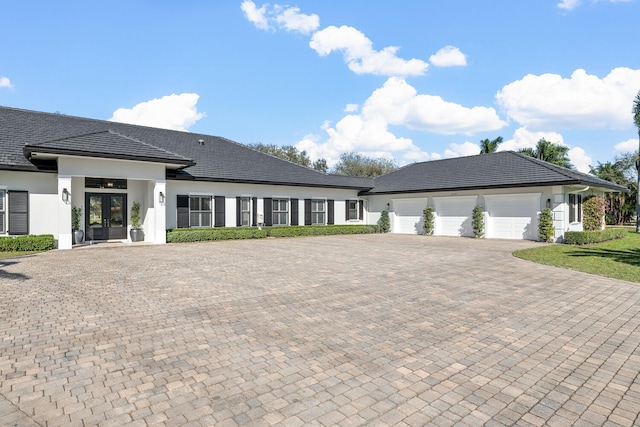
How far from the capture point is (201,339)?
4742 millimetres

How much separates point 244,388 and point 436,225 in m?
21.6

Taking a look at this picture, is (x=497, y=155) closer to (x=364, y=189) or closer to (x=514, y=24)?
(x=364, y=189)

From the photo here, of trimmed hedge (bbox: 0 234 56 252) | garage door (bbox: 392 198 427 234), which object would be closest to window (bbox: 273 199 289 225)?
garage door (bbox: 392 198 427 234)

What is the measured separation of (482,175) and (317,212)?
34.6 feet

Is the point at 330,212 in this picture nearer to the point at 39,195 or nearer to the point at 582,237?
the point at 582,237

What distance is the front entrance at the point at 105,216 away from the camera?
56.1ft

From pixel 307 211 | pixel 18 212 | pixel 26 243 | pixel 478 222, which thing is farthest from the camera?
pixel 307 211

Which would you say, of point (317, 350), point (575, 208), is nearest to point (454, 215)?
point (575, 208)

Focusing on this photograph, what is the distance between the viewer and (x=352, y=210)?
2661 centimetres

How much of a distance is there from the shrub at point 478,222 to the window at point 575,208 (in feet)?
14.1

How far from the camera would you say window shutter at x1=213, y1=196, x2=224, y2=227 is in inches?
777

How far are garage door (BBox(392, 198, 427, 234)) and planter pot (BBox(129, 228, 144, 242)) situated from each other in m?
16.3

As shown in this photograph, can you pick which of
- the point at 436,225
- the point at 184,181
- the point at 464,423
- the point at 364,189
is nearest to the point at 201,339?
the point at 464,423

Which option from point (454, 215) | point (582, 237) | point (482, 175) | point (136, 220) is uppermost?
point (482, 175)
